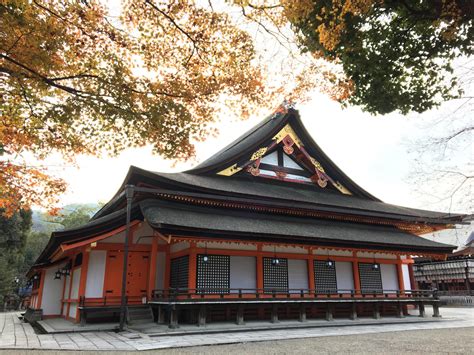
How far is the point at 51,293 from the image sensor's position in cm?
1888

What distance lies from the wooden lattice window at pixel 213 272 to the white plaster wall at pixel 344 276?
19.7ft

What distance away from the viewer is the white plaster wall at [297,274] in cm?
1560

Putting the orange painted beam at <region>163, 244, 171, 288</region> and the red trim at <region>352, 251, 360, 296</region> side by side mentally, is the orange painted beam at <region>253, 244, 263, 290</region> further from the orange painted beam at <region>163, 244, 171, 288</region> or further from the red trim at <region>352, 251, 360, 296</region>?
the red trim at <region>352, 251, 360, 296</region>

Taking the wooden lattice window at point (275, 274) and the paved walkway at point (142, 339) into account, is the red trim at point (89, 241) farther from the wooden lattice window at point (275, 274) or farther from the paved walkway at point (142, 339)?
the wooden lattice window at point (275, 274)

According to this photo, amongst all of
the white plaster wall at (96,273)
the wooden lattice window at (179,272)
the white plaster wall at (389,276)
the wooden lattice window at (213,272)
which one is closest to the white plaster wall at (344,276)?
the white plaster wall at (389,276)

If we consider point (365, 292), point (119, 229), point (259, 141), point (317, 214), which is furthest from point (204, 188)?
point (365, 292)

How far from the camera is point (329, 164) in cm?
2084

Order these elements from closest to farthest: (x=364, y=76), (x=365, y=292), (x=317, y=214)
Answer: (x=364, y=76), (x=365, y=292), (x=317, y=214)

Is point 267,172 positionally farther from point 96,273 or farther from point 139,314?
point 96,273

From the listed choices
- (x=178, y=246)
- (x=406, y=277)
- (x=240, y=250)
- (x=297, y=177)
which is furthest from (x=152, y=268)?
(x=406, y=277)

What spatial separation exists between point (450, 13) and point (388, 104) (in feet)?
6.94

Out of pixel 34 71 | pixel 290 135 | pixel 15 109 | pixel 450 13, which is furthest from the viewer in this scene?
pixel 290 135

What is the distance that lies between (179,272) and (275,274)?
4229mm

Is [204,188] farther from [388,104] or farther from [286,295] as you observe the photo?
[388,104]
